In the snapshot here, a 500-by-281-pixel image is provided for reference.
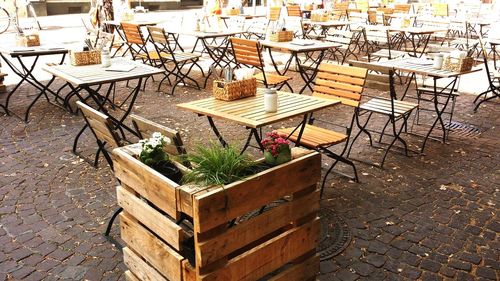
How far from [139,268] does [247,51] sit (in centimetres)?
417

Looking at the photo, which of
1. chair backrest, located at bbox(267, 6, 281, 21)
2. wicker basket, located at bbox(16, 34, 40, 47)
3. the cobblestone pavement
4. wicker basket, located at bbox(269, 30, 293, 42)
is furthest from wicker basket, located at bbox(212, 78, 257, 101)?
chair backrest, located at bbox(267, 6, 281, 21)

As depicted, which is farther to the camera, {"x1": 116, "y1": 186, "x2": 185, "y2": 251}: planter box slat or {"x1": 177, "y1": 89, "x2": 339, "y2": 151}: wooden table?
{"x1": 177, "y1": 89, "x2": 339, "y2": 151}: wooden table

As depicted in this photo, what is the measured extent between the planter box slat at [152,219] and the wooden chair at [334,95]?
1690mm

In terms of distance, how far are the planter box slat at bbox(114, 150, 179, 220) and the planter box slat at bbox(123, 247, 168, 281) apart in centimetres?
38

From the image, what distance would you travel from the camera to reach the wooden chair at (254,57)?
5.96 metres

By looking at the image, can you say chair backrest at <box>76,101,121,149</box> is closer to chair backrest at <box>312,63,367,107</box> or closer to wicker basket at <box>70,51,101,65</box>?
wicker basket at <box>70,51,101,65</box>

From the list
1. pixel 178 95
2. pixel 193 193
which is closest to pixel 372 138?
pixel 178 95

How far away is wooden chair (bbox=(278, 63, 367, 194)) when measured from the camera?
3.83 meters

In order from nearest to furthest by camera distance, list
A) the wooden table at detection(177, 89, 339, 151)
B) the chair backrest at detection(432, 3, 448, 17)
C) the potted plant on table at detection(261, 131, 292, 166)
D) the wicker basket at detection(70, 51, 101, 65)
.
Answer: the potted plant on table at detection(261, 131, 292, 166), the wooden table at detection(177, 89, 339, 151), the wicker basket at detection(70, 51, 101, 65), the chair backrest at detection(432, 3, 448, 17)

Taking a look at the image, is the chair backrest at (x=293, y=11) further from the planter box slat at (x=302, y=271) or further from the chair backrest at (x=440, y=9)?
the planter box slat at (x=302, y=271)

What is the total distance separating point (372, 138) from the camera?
5.42 metres

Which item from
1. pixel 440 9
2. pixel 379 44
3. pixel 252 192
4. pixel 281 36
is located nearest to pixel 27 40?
pixel 281 36

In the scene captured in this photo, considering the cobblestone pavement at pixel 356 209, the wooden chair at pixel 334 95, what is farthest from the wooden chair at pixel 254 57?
the wooden chair at pixel 334 95

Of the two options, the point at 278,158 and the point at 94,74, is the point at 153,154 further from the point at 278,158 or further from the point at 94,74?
the point at 94,74
